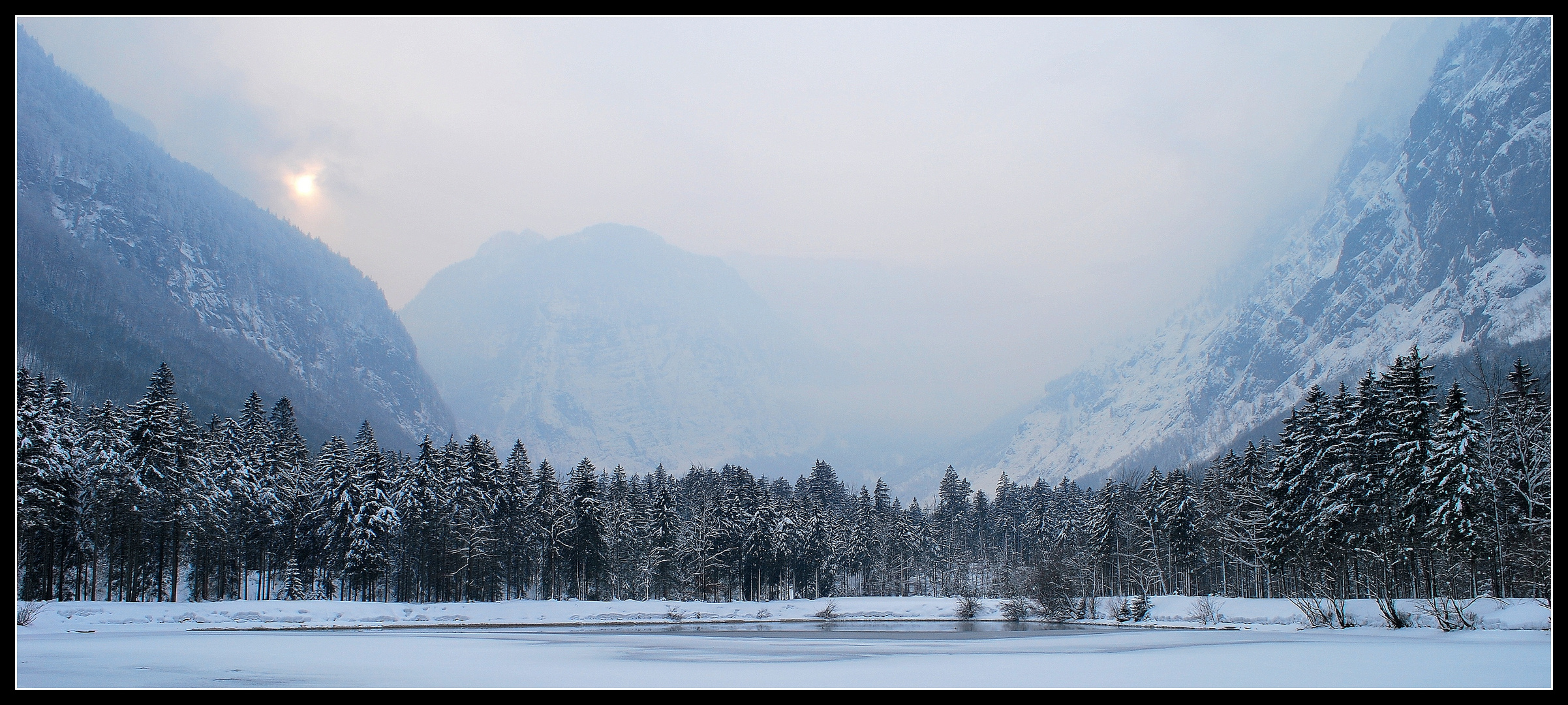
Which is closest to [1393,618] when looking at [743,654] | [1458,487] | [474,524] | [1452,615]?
[1452,615]

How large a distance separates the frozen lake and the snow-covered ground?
0.33 ft

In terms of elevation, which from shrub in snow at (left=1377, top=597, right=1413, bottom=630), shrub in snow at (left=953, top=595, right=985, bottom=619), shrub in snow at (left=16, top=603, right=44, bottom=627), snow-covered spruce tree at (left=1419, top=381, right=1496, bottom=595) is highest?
snow-covered spruce tree at (left=1419, top=381, right=1496, bottom=595)

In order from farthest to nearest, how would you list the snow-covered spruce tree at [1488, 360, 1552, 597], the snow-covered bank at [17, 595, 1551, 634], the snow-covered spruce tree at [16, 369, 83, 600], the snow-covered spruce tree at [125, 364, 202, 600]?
the snow-covered spruce tree at [125, 364, 202, 600]
the snow-covered spruce tree at [16, 369, 83, 600]
the snow-covered bank at [17, 595, 1551, 634]
the snow-covered spruce tree at [1488, 360, 1552, 597]

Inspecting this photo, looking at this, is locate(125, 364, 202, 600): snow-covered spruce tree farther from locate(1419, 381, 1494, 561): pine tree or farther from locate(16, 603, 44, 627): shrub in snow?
locate(1419, 381, 1494, 561): pine tree

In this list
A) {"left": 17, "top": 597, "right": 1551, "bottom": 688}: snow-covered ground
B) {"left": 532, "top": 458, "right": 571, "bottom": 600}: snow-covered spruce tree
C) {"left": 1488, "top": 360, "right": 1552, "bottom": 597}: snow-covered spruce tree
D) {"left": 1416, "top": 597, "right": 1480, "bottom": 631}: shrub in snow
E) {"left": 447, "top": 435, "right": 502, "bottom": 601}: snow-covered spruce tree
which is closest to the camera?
{"left": 17, "top": 597, "right": 1551, "bottom": 688}: snow-covered ground

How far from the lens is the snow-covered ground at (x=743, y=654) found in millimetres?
21250

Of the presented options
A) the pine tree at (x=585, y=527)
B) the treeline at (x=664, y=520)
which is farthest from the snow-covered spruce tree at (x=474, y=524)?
the pine tree at (x=585, y=527)

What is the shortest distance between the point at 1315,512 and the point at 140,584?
266ft

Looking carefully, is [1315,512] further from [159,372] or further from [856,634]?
[159,372]

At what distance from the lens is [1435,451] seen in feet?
148

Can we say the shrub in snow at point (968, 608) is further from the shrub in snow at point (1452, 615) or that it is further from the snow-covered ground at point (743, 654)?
the shrub in snow at point (1452, 615)

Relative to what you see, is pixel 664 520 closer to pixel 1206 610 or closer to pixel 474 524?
pixel 474 524

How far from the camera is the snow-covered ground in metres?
21.2

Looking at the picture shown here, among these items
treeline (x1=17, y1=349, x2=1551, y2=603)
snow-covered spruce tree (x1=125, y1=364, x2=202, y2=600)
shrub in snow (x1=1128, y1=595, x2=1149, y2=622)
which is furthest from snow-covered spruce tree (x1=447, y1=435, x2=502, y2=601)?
shrub in snow (x1=1128, y1=595, x2=1149, y2=622)
